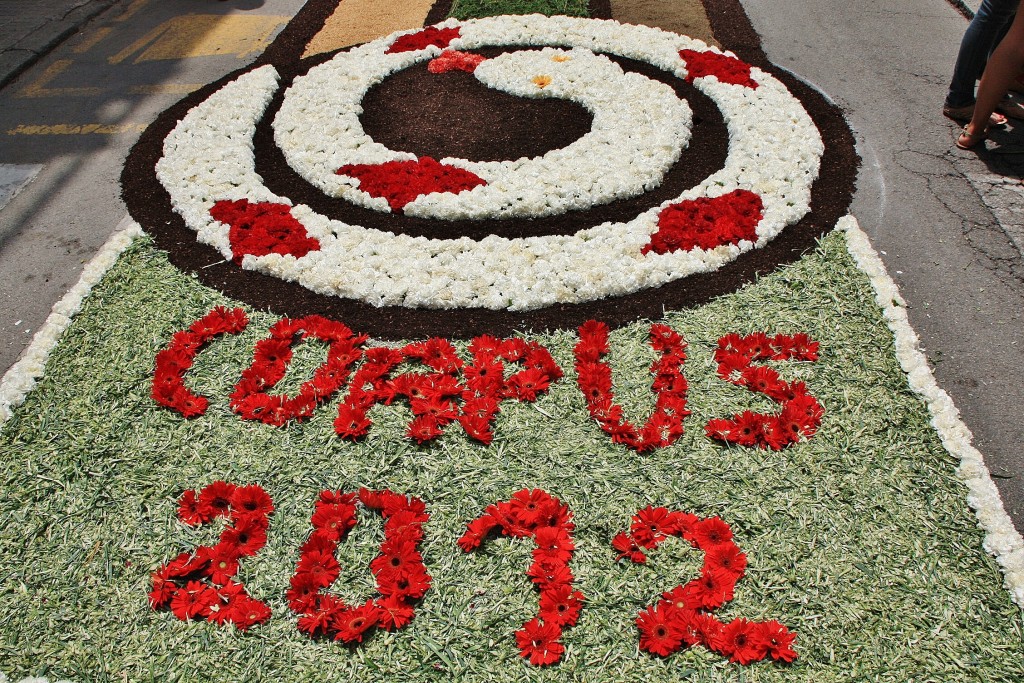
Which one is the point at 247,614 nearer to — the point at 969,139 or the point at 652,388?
the point at 652,388

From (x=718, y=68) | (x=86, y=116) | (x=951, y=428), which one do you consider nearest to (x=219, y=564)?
(x=951, y=428)

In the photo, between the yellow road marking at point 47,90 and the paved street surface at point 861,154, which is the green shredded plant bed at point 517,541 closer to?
the paved street surface at point 861,154

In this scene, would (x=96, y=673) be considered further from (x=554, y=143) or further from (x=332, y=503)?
(x=554, y=143)

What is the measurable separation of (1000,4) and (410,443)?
6.42 metres

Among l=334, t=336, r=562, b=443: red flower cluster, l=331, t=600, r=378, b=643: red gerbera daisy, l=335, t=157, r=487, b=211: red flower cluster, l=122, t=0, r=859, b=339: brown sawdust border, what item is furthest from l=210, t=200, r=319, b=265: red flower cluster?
l=331, t=600, r=378, b=643: red gerbera daisy

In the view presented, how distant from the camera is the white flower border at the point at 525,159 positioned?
225 inches

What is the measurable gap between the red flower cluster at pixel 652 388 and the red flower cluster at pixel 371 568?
1174mm

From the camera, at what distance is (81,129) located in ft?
23.7

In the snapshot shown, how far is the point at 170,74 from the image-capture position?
824 centimetres

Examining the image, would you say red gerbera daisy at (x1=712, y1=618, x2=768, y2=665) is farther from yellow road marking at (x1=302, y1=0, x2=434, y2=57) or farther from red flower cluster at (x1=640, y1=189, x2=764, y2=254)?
yellow road marking at (x1=302, y1=0, x2=434, y2=57)

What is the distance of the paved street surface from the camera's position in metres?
4.52

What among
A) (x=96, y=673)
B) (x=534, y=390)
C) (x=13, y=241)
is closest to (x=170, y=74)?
(x=13, y=241)

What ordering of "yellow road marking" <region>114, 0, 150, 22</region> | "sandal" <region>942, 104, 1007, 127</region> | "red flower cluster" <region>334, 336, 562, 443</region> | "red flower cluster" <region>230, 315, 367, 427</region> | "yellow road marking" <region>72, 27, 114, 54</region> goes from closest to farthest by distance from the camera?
"red flower cluster" <region>334, 336, 562, 443</region>, "red flower cluster" <region>230, 315, 367, 427</region>, "sandal" <region>942, 104, 1007, 127</region>, "yellow road marking" <region>72, 27, 114, 54</region>, "yellow road marking" <region>114, 0, 150, 22</region>

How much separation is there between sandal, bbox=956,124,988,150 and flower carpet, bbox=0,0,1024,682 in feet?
3.58
